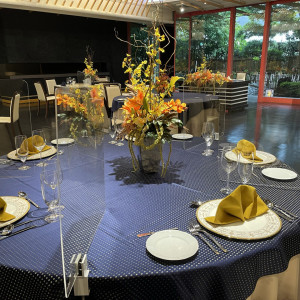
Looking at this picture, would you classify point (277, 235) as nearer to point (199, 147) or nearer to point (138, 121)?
point (138, 121)

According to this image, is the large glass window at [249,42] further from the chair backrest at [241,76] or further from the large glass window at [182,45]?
the large glass window at [182,45]

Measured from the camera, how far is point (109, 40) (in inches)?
546

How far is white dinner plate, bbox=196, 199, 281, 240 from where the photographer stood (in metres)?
1.17

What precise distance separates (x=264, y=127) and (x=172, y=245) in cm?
642

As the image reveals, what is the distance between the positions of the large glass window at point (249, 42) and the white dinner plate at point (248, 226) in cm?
1041

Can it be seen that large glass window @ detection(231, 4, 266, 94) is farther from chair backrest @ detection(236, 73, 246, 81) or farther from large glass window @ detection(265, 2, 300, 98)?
large glass window @ detection(265, 2, 300, 98)

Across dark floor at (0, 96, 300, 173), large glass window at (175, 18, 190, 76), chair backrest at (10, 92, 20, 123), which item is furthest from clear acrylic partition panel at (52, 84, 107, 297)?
large glass window at (175, 18, 190, 76)

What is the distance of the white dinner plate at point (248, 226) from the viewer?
1170mm

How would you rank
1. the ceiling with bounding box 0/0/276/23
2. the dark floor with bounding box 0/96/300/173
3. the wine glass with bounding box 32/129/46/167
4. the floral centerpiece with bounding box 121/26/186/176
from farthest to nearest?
the ceiling with bounding box 0/0/276/23 < the dark floor with bounding box 0/96/300/173 < the wine glass with bounding box 32/129/46/167 < the floral centerpiece with bounding box 121/26/186/176

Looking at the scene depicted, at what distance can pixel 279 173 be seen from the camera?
5.86 ft

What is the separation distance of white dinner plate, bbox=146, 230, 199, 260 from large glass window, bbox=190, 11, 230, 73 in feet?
39.5

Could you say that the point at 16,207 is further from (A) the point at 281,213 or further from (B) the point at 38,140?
(A) the point at 281,213

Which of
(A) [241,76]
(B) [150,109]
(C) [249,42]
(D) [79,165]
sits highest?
(C) [249,42]

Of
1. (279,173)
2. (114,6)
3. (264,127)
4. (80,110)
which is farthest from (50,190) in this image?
(114,6)
